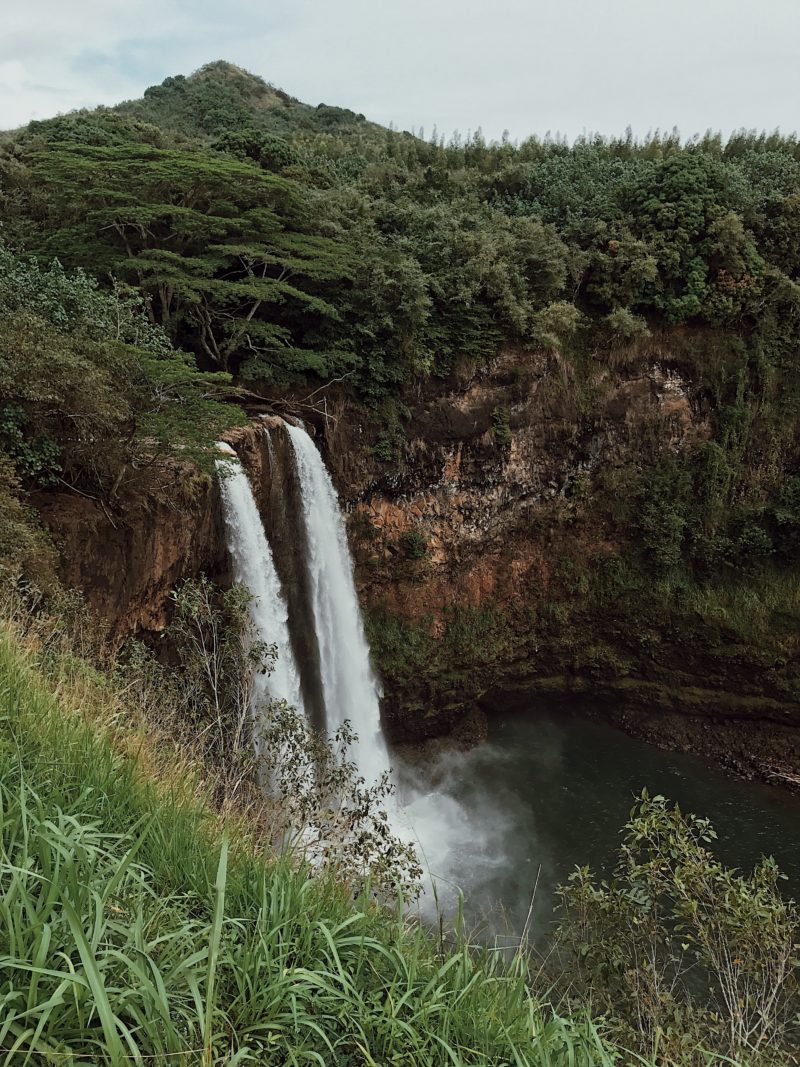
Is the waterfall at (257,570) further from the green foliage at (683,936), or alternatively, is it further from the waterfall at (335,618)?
the green foliage at (683,936)

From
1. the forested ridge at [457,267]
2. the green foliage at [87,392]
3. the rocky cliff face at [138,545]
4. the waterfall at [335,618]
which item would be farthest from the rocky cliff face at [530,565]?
the green foliage at [87,392]

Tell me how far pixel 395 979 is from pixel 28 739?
192 cm

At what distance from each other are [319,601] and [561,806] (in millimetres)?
6776

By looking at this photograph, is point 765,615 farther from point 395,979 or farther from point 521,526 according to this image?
point 395,979

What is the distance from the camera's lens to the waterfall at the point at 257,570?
9859 millimetres

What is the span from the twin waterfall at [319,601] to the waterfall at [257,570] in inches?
0.6

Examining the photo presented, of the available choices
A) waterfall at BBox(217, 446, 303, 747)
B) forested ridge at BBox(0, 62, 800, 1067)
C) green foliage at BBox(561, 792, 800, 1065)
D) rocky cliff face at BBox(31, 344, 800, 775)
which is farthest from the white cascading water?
green foliage at BBox(561, 792, 800, 1065)

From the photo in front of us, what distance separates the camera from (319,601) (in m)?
12.0

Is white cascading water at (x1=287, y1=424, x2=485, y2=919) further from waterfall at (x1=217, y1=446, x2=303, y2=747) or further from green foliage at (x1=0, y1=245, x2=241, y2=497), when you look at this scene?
green foliage at (x1=0, y1=245, x2=241, y2=497)

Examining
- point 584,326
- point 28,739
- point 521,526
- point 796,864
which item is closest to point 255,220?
point 584,326

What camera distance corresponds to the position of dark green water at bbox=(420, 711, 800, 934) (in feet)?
37.5

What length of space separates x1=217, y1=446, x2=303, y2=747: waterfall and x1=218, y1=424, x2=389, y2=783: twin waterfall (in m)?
0.02

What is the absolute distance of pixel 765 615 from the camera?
1498 cm

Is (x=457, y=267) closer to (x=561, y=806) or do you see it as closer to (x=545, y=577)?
(x=545, y=577)
